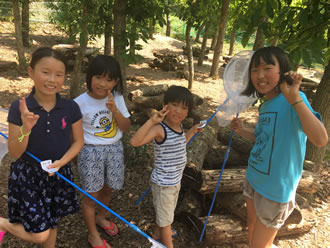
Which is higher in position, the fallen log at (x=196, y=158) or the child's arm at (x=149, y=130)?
the child's arm at (x=149, y=130)

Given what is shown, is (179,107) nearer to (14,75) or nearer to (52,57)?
(52,57)

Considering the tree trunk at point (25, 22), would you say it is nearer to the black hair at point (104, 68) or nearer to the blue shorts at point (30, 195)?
the black hair at point (104, 68)

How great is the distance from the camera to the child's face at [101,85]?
216 centimetres

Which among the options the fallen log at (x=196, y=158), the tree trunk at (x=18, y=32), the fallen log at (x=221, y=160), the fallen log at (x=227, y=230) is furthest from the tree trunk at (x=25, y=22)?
the fallen log at (x=227, y=230)

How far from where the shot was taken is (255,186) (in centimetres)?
203

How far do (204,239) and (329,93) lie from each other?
248 cm

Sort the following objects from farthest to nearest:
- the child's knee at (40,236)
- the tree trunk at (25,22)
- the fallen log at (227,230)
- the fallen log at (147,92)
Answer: the tree trunk at (25,22) < the fallen log at (147,92) < the fallen log at (227,230) < the child's knee at (40,236)

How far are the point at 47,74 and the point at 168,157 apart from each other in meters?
1.19

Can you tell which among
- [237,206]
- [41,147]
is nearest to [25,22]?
[41,147]

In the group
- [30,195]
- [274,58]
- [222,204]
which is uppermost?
[274,58]

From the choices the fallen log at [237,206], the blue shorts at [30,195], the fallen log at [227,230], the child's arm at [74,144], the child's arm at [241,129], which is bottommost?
the fallen log at [227,230]

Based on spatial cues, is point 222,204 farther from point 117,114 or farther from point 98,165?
point 117,114

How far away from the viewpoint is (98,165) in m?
2.32

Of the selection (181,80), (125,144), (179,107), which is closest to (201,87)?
(181,80)
